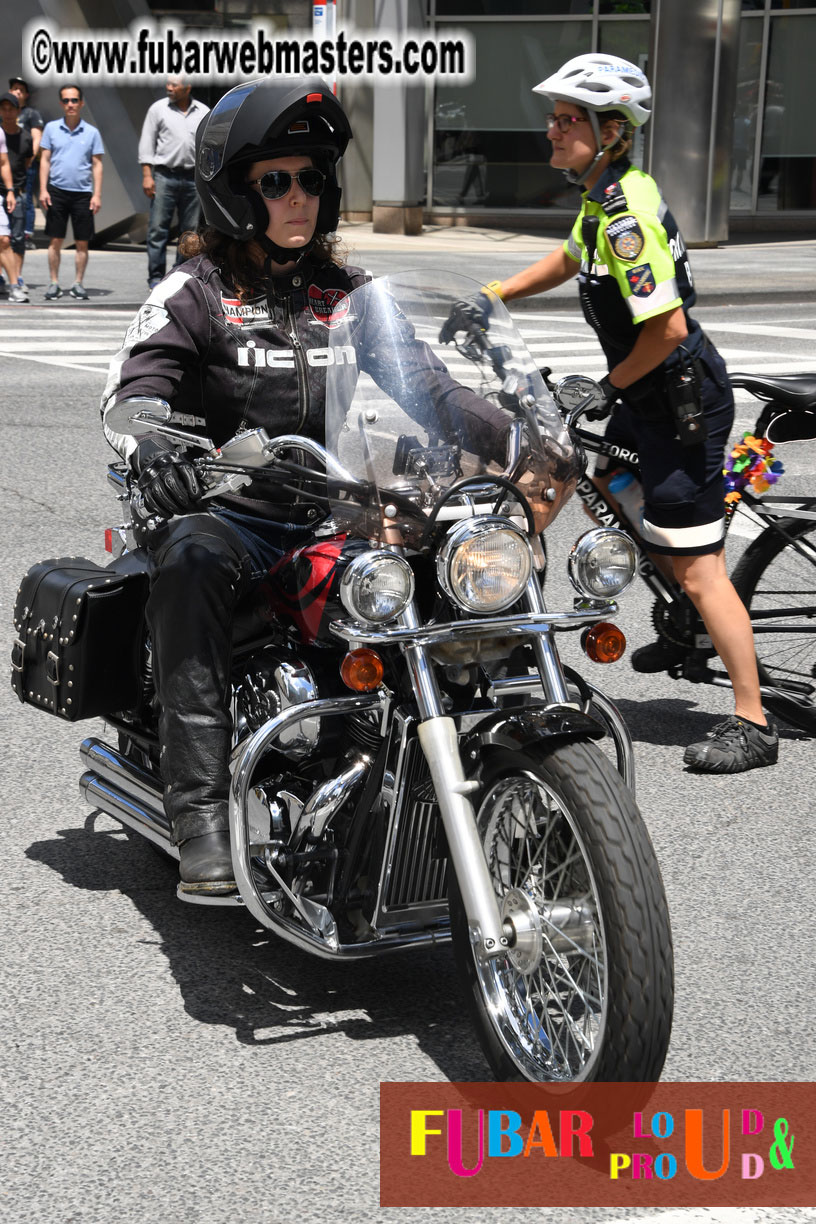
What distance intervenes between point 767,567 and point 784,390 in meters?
0.58

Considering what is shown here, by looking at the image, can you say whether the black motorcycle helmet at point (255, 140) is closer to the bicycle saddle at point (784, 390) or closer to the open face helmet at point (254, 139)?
the open face helmet at point (254, 139)

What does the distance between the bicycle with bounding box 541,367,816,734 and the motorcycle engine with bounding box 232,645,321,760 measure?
1.84 metres

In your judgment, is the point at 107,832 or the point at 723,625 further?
the point at 723,625

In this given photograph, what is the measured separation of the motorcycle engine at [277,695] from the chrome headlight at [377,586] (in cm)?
32

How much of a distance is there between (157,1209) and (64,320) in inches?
533

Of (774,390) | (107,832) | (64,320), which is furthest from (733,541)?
(64,320)

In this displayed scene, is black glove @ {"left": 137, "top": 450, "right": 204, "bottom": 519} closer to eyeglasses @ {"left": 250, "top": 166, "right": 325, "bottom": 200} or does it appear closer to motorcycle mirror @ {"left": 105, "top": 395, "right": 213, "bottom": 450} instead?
motorcycle mirror @ {"left": 105, "top": 395, "right": 213, "bottom": 450}

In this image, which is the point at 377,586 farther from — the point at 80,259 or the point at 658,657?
the point at 80,259

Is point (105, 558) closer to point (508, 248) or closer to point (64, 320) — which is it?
point (64, 320)

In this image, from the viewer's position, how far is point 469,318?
3369mm

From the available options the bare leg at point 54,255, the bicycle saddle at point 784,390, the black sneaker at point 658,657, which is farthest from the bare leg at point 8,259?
the bicycle saddle at point 784,390

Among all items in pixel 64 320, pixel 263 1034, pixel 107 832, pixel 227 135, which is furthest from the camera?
pixel 64 320

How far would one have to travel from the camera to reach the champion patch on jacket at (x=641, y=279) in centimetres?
471

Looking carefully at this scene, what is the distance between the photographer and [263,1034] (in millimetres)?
3379
